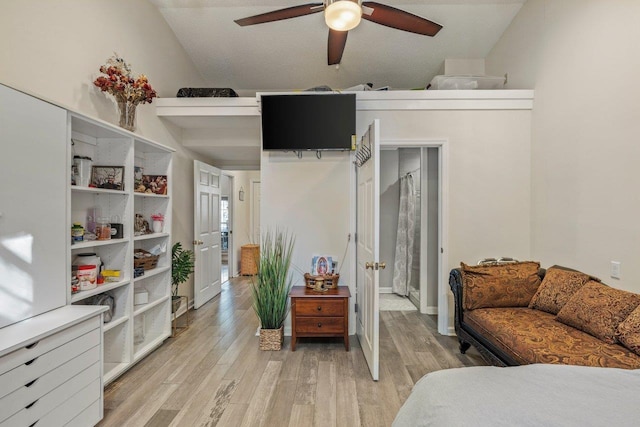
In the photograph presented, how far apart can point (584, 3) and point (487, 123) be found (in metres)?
1.15

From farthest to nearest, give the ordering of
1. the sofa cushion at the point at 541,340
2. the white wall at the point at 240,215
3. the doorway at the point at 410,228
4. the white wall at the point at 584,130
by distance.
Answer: the white wall at the point at 240,215
the doorway at the point at 410,228
the white wall at the point at 584,130
the sofa cushion at the point at 541,340

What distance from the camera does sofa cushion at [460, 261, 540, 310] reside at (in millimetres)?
2586

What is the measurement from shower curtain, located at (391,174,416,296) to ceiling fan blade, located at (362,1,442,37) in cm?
243

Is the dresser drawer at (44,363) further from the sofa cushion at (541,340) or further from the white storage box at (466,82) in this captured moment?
the white storage box at (466,82)

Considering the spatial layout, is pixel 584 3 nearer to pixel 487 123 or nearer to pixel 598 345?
pixel 487 123

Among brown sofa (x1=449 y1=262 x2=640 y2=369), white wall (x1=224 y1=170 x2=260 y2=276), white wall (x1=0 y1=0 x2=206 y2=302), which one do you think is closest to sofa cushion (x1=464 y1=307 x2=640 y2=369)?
brown sofa (x1=449 y1=262 x2=640 y2=369)

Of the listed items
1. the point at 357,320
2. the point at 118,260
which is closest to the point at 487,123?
the point at 357,320

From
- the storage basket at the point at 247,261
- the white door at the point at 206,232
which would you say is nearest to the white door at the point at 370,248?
the white door at the point at 206,232

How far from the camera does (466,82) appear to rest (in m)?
3.39

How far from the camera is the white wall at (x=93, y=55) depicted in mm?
1910

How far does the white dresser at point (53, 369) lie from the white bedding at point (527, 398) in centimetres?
170

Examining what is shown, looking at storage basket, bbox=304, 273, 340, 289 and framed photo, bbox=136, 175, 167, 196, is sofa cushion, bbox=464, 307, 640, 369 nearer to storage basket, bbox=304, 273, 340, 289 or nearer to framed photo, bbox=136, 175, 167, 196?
storage basket, bbox=304, 273, 340, 289

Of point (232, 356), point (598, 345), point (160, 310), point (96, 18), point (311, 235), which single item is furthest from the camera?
point (311, 235)

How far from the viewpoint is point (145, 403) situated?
6.81 feet
